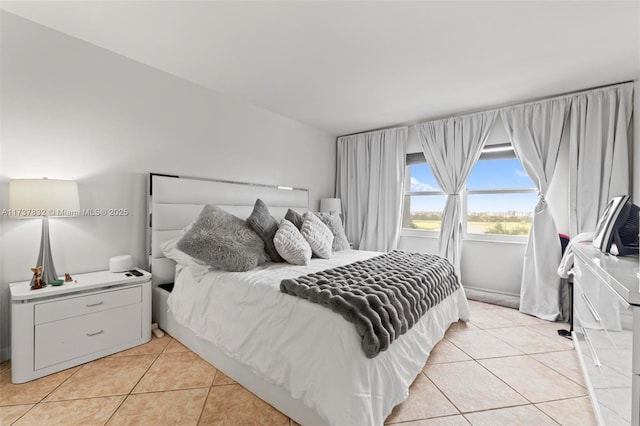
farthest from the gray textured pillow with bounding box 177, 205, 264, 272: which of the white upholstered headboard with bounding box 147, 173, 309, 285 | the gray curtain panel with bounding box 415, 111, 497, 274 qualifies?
the gray curtain panel with bounding box 415, 111, 497, 274

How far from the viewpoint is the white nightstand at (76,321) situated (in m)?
1.67

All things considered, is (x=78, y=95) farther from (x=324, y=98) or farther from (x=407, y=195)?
(x=407, y=195)

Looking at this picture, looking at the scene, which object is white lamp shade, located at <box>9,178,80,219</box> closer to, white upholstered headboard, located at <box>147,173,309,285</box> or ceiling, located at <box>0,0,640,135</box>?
white upholstered headboard, located at <box>147,173,309,285</box>

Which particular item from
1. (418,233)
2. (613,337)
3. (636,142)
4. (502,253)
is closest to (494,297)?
(502,253)

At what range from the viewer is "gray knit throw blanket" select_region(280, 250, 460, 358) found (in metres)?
1.31

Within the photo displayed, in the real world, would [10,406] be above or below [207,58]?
below

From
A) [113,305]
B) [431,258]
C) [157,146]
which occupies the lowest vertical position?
[113,305]

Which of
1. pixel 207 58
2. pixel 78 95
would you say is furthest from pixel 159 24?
pixel 78 95

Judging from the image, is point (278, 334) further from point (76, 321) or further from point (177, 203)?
point (177, 203)

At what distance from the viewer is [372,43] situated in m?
2.11

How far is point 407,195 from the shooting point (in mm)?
4258

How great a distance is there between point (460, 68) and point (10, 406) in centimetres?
399

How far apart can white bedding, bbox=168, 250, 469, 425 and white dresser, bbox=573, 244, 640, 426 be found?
86cm

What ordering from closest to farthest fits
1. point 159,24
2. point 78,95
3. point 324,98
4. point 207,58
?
point 159,24
point 78,95
point 207,58
point 324,98
